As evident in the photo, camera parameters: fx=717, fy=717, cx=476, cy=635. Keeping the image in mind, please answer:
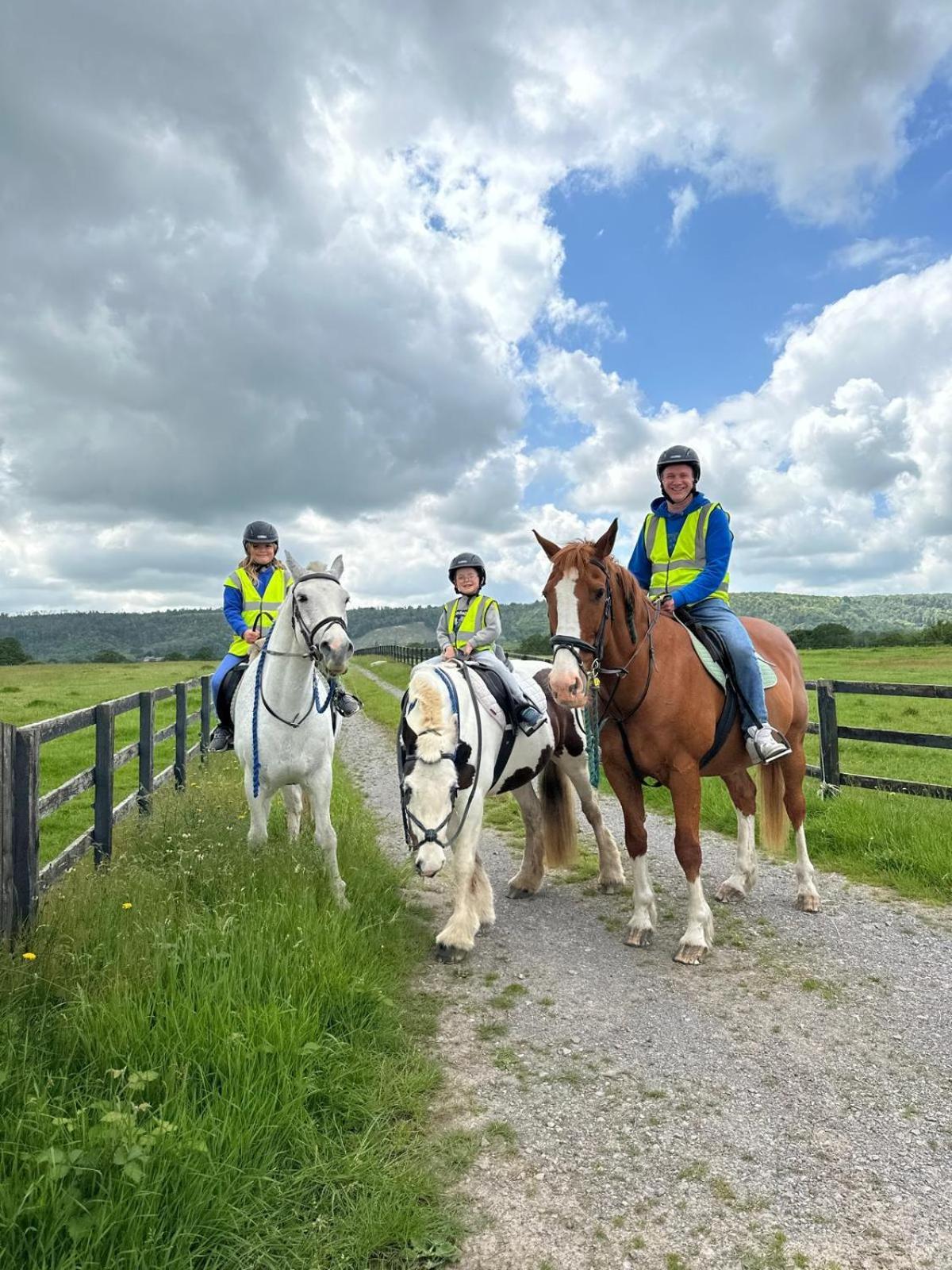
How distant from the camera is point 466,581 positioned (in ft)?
21.7

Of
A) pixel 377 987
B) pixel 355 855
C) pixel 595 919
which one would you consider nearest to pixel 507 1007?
pixel 377 987

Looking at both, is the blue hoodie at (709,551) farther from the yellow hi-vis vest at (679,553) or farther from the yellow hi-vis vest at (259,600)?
the yellow hi-vis vest at (259,600)

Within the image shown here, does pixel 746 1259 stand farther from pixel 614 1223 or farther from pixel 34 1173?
pixel 34 1173

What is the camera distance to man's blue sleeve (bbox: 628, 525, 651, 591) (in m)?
5.79

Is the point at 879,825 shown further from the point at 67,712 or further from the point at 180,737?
the point at 67,712

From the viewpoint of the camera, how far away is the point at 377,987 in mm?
3771

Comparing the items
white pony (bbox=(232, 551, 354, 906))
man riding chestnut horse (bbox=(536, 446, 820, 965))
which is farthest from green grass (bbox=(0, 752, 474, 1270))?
man riding chestnut horse (bbox=(536, 446, 820, 965))

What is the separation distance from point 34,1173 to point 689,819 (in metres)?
3.82

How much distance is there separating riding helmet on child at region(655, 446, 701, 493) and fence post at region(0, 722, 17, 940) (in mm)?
4505

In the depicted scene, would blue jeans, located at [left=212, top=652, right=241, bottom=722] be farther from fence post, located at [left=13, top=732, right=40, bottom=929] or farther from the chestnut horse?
the chestnut horse

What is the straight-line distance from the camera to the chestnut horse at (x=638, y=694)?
14.5 feet

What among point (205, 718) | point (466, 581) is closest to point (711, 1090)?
point (466, 581)

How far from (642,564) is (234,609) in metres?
4.04

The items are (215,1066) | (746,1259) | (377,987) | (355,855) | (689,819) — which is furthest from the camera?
(355,855)
